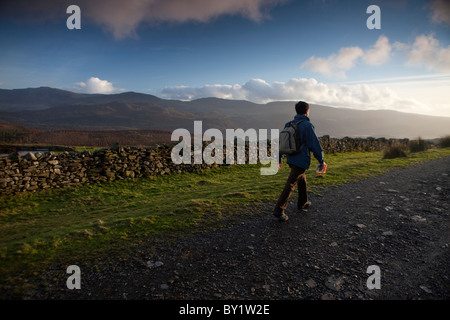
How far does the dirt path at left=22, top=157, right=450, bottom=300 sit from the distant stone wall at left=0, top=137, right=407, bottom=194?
22.6ft

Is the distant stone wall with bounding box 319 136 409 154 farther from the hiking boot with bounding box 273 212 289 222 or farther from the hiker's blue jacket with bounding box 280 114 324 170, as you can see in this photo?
the hiking boot with bounding box 273 212 289 222

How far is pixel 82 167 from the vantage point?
947 centimetres

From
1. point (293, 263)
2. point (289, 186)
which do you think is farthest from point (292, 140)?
point (293, 263)

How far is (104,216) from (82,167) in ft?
14.8

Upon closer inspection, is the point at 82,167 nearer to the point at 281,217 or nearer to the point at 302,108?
the point at 281,217

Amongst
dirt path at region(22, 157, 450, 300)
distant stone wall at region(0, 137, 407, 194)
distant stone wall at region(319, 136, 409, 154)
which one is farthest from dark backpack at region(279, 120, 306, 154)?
distant stone wall at region(319, 136, 409, 154)

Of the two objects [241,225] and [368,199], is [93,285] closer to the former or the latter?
[241,225]

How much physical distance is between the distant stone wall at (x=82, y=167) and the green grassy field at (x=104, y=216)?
478 millimetres

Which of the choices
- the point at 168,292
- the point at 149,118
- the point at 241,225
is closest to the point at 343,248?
the point at 241,225

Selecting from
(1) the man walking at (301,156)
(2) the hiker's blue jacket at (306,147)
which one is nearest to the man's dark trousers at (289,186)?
(1) the man walking at (301,156)

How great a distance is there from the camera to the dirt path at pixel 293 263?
287cm

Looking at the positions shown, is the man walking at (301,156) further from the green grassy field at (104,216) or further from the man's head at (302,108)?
the green grassy field at (104,216)

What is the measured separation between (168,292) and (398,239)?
13.7 feet
